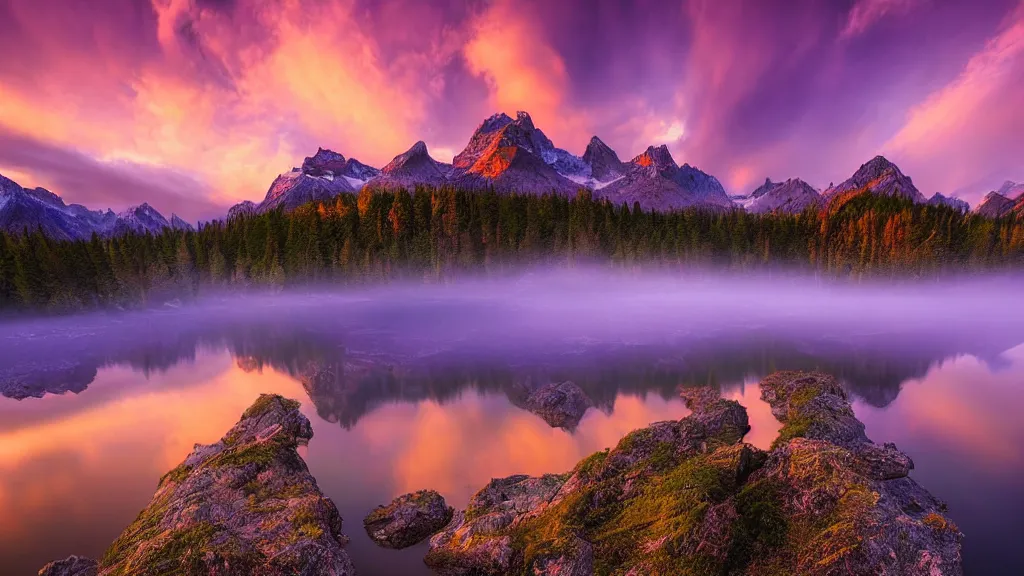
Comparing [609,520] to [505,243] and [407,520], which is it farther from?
[505,243]

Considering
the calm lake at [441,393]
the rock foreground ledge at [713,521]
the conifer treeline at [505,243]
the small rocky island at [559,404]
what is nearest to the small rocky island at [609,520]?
the rock foreground ledge at [713,521]

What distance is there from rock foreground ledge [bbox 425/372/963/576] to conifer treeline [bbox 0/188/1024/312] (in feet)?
400

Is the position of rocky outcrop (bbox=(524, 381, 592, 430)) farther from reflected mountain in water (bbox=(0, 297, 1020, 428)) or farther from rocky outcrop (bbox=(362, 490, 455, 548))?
rocky outcrop (bbox=(362, 490, 455, 548))

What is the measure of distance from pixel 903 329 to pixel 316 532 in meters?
96.2

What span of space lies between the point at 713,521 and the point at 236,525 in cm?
1268

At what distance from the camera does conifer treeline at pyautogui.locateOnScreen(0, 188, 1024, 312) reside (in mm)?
126188

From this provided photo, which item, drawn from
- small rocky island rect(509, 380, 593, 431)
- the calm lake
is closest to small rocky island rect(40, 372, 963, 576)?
the calm lake

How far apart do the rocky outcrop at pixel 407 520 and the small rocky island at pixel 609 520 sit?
0.15ft

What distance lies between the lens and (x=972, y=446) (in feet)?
75.8

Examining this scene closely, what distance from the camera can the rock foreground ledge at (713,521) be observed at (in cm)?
868

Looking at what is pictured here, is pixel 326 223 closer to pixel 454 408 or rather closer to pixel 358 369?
pixel 358 369

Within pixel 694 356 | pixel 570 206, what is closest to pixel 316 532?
pixel 694 356

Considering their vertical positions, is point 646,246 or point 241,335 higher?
point 646,246

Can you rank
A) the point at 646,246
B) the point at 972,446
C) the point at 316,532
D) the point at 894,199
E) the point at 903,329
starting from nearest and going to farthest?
the point at 316,532
the point at 972,446
the point at 903,329
the point at 646,246
the point at 894,199
